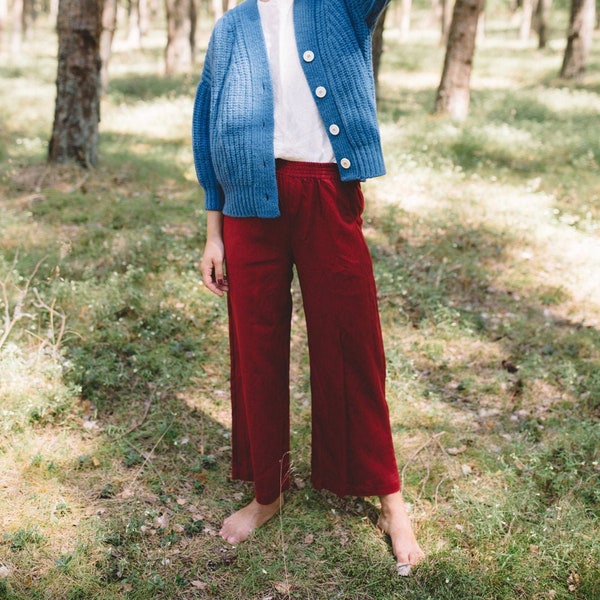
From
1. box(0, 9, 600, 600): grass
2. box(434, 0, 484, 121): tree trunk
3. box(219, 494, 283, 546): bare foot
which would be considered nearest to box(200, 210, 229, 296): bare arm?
box(219, 494, 283, 546): bare foot

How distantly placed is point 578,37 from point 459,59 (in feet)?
23.2

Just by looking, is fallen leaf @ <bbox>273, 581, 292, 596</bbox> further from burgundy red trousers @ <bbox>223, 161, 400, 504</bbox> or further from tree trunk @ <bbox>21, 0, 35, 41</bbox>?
tree trunk @ <bbox>21, 0, 35, 41</bbox>

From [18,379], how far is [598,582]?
10.2ft

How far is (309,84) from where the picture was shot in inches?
94.0

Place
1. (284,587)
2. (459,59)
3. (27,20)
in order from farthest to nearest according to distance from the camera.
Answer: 1. (27,20)
2. (459,59)
3. (284,587)

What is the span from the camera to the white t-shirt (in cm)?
242

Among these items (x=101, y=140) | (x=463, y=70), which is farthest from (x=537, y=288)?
(x=101, y=140)

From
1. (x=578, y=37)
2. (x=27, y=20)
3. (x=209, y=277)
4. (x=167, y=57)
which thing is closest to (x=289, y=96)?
(x=209, y=277)

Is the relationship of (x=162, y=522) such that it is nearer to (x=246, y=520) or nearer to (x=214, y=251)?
(x=246, y=520)

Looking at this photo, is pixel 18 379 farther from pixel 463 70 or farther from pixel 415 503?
pixel 463 70

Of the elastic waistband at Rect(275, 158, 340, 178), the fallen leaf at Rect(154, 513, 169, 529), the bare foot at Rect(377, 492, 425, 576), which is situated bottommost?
the fallen leaf at Rect(154, 513, 169, 529)

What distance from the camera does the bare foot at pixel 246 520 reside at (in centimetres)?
299

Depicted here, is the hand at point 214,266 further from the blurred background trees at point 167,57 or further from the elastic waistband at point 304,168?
the blurred background trees at point 167,57

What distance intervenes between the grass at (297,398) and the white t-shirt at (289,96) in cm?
173
